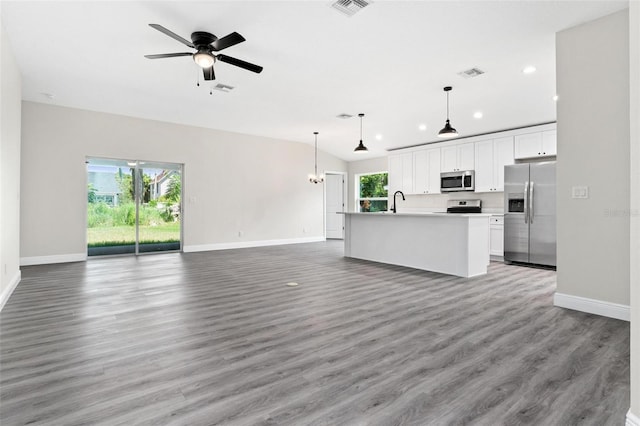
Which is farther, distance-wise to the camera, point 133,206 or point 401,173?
point 401,173

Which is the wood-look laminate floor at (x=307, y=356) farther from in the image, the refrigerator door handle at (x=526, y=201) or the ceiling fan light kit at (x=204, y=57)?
the ceiling fan light kit at (x=204, y=57)

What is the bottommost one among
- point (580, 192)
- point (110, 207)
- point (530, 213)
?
point (530, 213)

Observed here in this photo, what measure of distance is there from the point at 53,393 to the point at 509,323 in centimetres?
337

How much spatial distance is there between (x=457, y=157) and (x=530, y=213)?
93.4 inches

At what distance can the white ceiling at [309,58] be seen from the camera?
3340mm

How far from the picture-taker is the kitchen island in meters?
4.96

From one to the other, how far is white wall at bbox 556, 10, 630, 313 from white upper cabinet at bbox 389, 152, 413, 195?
17.1 ft

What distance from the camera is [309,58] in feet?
14.3

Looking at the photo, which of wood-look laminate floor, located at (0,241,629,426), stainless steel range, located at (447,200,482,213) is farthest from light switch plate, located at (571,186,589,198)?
stainless steel range, located at (447,200,482,213)

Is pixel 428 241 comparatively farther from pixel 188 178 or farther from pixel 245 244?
pixel 188 178

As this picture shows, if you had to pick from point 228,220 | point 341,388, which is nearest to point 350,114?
point 228,220

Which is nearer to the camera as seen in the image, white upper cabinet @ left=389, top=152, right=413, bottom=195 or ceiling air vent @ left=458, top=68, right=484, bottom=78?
ceiling air vent @ left=458, top=68, right=484, bottom=78

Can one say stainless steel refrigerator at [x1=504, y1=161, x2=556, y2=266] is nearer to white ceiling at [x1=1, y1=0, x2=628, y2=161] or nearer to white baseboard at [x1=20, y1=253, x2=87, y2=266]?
white ceiling at [x1=1, y1=0, x2=628, y2=161]

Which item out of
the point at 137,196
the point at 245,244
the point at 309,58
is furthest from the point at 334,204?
A: the point at 309,58
